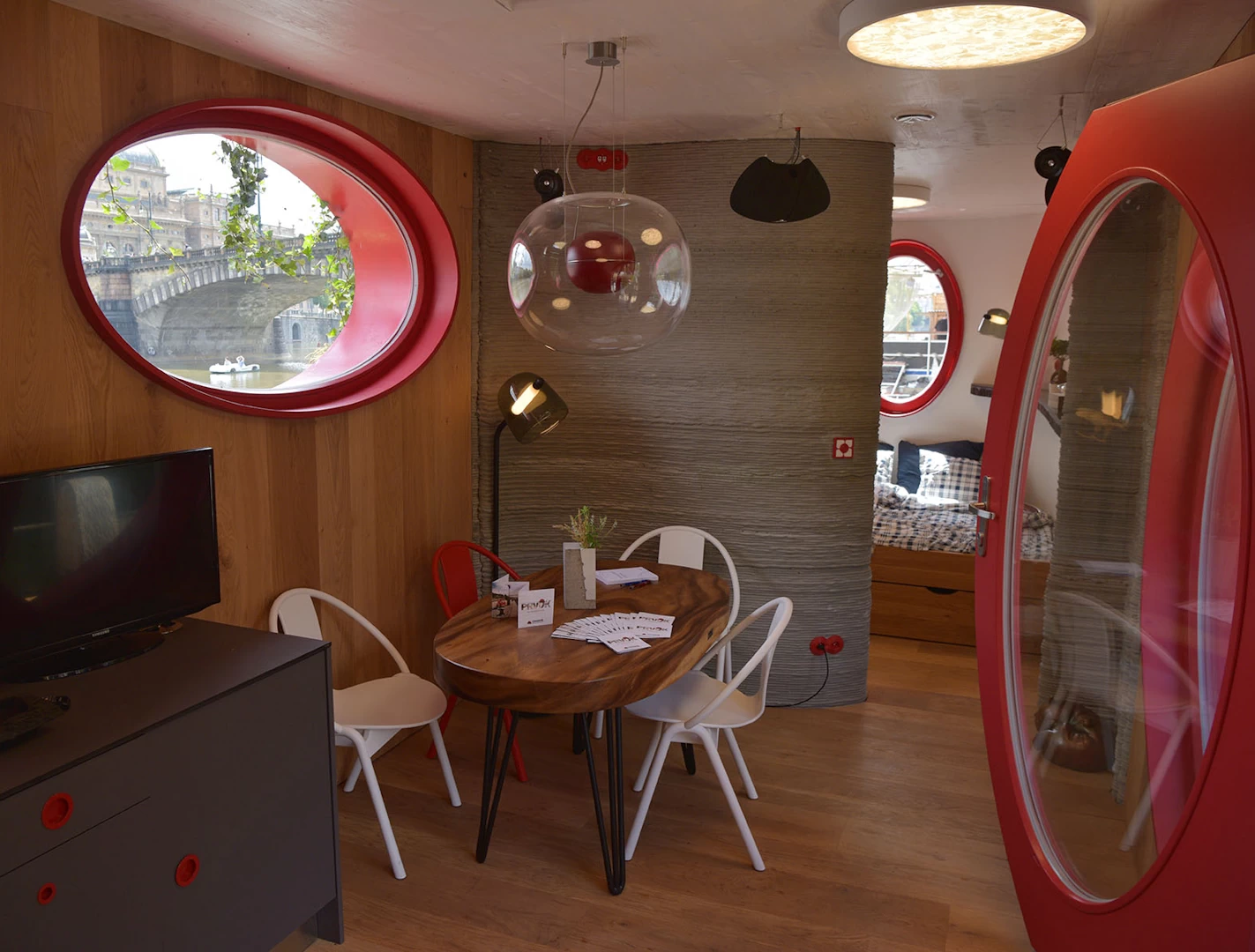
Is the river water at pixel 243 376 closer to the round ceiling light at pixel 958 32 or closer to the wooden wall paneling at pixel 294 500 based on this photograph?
the wooden wall paneling at pixel 294 500

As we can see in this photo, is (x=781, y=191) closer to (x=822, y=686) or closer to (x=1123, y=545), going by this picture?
(x=1123, y=545)

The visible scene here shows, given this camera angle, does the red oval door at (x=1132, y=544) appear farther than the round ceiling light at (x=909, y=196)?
No

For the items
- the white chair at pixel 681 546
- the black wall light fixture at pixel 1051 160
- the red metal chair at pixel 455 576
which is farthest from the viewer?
the white chair at pixel 681 546

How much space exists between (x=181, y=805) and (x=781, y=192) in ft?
8.98

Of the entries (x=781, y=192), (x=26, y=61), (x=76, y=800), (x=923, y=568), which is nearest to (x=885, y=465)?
(x=923, y=568)

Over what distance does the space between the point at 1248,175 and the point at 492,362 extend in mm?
3163

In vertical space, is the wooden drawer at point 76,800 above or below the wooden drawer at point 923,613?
above

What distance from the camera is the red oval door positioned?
1.71 m

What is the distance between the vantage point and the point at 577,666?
2.60 meters

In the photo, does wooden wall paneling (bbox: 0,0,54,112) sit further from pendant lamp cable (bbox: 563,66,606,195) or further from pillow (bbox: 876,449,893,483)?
A: pillow (bbox: 876,449,893,483)

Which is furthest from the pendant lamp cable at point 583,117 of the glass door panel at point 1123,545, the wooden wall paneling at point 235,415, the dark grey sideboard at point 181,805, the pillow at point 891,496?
the pillow at point 891,496

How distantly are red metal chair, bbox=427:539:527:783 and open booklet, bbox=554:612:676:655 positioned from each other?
833mm

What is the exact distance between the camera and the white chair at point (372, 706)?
2.89 meters

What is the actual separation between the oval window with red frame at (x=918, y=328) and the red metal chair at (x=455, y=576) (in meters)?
3.90
